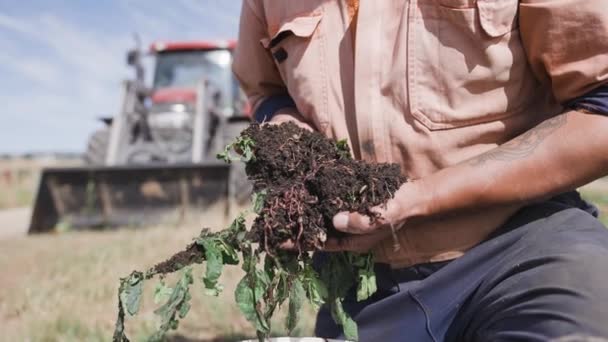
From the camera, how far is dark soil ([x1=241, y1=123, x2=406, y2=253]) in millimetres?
1467

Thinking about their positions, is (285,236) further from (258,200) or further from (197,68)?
(197,68)

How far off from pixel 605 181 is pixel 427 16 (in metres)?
11.5

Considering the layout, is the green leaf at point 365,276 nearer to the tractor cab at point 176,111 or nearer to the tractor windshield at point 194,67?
the tractor cab at point 176,111

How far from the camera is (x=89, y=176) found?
7.05 m

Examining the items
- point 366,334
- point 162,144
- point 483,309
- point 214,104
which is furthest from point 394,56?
point 214,104

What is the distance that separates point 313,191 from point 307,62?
388 millimetres

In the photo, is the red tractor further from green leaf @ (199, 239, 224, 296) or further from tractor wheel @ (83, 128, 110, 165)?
green leaf @ (199, 239, 224, 296)

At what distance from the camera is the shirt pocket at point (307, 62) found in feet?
5.47

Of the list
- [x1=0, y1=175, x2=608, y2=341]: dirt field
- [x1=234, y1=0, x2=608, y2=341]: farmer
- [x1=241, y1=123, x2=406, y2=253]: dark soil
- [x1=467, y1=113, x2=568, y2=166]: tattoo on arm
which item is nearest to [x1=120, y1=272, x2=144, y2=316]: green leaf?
[x1=241, y1=123, x2=406, y2=253]: dark soil

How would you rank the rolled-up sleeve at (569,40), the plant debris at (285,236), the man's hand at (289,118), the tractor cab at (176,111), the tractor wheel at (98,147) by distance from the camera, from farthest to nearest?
the tractor wheel at (98,147) → the tractor cab at (176,111) → the man's hand at (289,118) → the plant debris at (285,236) → the rolled-up sleeve at (569,40)

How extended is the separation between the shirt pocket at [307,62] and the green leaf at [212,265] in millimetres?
442

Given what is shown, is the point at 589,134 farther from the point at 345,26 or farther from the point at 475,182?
the point at 345,26

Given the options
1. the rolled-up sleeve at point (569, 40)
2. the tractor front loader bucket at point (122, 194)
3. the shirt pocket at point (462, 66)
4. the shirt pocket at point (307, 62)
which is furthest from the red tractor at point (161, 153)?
the rolled-up sleeve at point (569, 40)

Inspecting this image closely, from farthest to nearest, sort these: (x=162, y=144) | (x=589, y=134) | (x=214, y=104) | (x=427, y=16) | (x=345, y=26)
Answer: (x=214, y=104) < (x=162, y=144) < (x=345, y=26) < (x=427, y=16) < (x=589, y=134)
